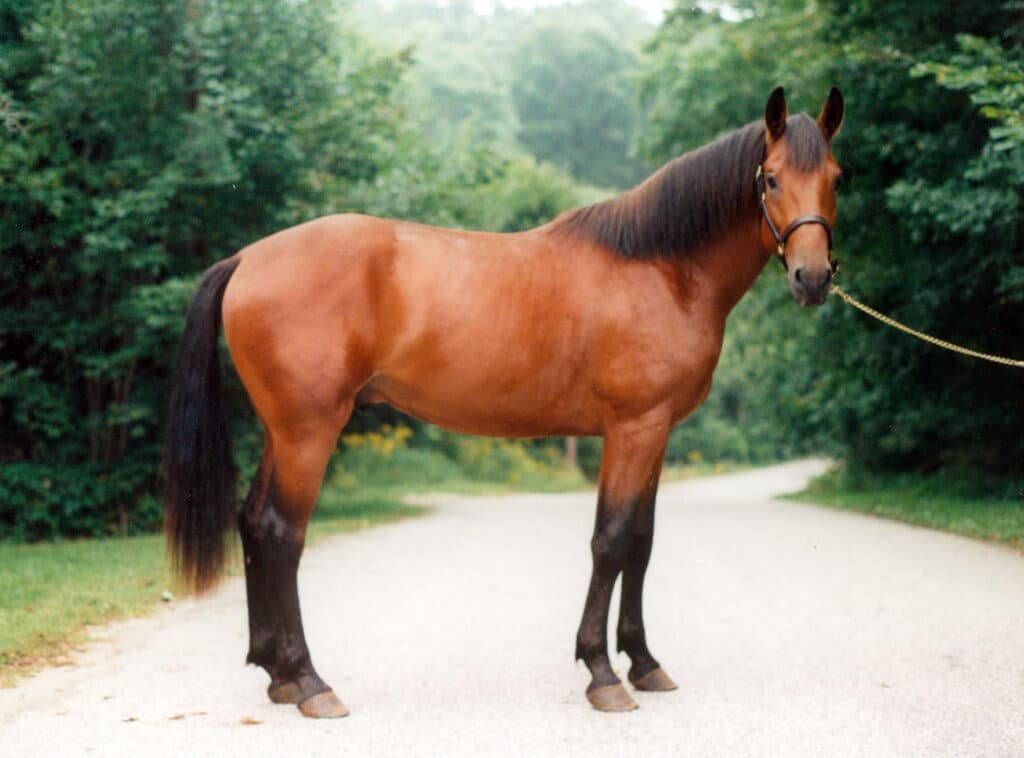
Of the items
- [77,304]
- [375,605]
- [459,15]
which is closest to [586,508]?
[77,304]

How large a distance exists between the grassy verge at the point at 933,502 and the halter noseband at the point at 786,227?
19.5 ft

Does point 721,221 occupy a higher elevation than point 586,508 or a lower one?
higher

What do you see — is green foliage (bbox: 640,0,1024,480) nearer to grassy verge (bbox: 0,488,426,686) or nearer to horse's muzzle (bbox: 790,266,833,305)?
horse's muzzle (bbox: 790,266,833,305)

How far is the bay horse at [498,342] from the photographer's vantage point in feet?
14.3

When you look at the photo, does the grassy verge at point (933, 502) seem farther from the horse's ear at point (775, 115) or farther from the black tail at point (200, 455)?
the black tail at point (200, 455)

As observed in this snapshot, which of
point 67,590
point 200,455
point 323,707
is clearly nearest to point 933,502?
point 67,590

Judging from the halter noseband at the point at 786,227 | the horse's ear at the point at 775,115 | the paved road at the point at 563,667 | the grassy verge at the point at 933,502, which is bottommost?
the grassy verge at the point at 933,502

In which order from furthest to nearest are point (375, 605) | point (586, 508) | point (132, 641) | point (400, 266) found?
1. point (586, 508)
2. point (375, 605)
3. point (132, 641)
4. point (400, 266)

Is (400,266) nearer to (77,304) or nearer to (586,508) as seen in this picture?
(77,304)

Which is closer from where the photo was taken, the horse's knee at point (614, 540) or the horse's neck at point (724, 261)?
the horse's knee at point (614, 540)

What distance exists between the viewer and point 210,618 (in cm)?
645

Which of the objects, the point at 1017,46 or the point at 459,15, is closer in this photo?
the point at 1017,46

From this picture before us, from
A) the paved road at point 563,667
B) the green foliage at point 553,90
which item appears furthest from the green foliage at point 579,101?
the paved road at point 563,667

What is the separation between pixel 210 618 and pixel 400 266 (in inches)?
123
